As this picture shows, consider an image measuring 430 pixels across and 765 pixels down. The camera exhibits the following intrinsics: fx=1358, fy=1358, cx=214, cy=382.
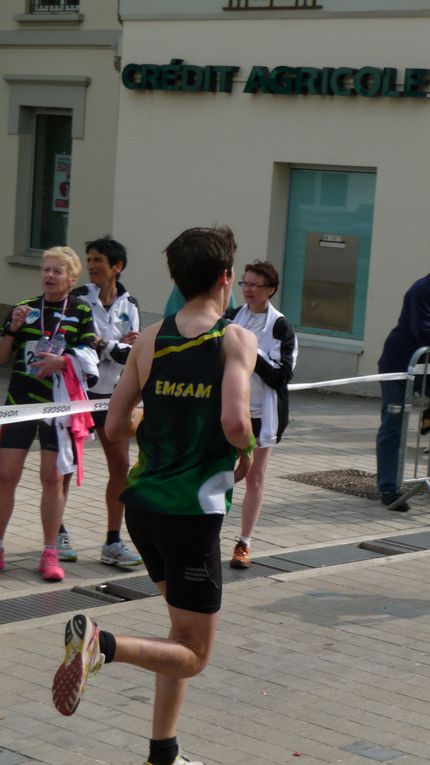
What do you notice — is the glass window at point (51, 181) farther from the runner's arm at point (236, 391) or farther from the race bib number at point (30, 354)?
the runner's arm at point (236, 391)

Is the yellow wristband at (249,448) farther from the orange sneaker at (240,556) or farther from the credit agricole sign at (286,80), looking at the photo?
the credit agricole sign at (286,80)

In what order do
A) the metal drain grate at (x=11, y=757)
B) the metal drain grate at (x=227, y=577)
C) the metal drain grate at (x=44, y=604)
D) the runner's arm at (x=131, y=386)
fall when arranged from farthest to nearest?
the metal drain grate at (x=227, y=577)
the metal drain grate at (x=44, y=604)
the metal drain grate at (x=11, y=757)
the runner's arm at (x=131, y=386)

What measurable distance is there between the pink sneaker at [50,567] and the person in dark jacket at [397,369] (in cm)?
328

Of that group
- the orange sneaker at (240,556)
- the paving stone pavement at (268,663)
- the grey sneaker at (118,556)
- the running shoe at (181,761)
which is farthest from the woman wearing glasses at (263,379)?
the running shoe at (181,761)

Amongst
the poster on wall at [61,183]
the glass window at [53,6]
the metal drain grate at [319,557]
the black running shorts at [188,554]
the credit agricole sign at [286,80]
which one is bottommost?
the metal drain grate at [319,557]

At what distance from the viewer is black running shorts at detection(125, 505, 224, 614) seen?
13.9 feet

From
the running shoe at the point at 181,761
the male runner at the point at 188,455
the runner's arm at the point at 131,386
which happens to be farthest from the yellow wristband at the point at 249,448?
the running shoe at the point at 181,761

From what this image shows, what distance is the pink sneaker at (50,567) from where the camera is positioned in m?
→ 7.01

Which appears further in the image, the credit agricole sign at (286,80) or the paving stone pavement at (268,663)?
the credit agricole sign at (286,80)

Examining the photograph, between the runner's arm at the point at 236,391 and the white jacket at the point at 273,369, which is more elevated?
the runner's arm at the point at 236,391

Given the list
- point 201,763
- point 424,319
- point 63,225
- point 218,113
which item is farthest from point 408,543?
point 63,225

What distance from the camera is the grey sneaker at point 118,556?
742 cm

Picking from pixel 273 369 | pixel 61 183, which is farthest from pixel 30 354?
pixel 61 183

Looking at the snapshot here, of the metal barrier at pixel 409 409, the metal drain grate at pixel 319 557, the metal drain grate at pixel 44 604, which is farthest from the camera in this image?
the metal barrier at pixel 409 409
